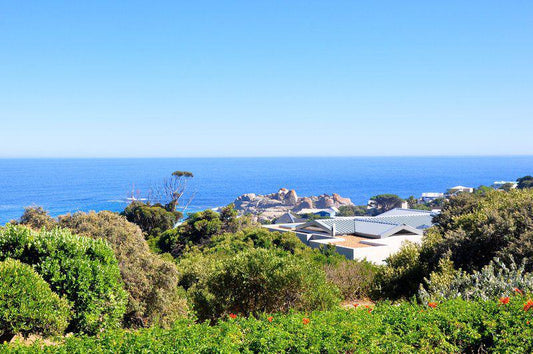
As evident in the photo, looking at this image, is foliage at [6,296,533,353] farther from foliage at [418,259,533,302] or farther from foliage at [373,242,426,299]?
foliage at [373,242,426,299]

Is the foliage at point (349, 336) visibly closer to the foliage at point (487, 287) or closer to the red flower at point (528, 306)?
the red flower at point (528, 306)

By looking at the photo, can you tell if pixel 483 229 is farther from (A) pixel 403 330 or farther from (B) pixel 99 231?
(B) pixel 99 231

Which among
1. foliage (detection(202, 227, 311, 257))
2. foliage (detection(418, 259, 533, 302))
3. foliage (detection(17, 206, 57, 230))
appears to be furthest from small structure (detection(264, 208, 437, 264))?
foliage (detection(418, 259, 533, 302))

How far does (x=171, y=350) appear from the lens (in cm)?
440

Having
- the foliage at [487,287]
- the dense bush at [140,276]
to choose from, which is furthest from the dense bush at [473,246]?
the dense bush at [140,276]

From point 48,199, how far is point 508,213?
4346 inches

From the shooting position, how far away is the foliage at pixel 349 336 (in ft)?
14.5

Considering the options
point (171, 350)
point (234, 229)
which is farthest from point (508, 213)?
point (234, 229)

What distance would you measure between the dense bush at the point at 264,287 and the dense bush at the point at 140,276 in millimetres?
1799

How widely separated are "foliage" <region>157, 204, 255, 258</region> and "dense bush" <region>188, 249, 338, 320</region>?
61.1 feet

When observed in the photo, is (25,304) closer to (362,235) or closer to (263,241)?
(263,241)

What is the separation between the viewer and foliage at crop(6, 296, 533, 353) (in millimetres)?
4426

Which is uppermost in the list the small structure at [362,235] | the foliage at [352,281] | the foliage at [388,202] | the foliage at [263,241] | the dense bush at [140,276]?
the dense bush at [140,276]

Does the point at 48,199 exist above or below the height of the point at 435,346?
below
